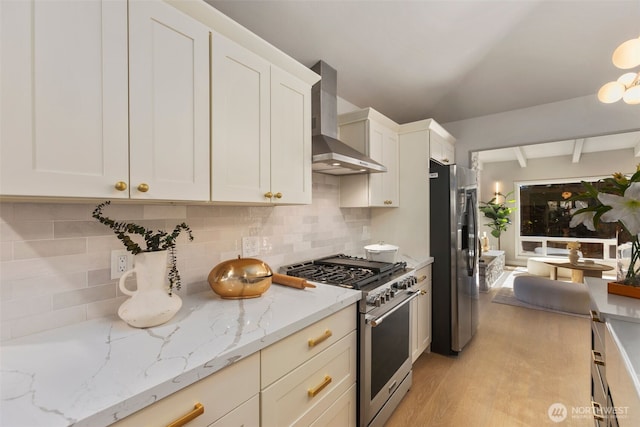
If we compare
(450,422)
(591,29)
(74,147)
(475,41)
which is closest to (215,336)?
(74,147)

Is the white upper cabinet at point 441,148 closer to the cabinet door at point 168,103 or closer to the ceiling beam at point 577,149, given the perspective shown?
the cabinet door at point 168,103

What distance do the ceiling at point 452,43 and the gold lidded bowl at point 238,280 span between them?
1.54 m

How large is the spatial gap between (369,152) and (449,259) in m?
1.24

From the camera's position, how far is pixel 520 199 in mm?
7246

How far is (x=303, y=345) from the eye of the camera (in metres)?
1.24

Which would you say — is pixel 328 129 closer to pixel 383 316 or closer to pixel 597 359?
pixel 383 316

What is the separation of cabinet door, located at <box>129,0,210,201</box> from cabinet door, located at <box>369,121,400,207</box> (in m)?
1.63

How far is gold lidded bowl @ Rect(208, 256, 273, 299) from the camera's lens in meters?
1.42

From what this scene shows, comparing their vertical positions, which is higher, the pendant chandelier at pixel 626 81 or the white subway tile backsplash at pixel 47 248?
the pendant chandelier at pixel 626 81

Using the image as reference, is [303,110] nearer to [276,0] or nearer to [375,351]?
[276,0]

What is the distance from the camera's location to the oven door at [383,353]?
1.60 m

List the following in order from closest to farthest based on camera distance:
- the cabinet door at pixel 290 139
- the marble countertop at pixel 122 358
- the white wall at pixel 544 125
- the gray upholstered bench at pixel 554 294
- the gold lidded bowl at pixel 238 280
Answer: the marble countertop at pixel 122 358 < the gold lidded bowl at pixel 238 280 < the cabinet door at pixel 290 139 < the white wall at pixel 544 125 < the gray upholstered bench at pixel 554 294

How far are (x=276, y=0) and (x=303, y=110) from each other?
68 cm

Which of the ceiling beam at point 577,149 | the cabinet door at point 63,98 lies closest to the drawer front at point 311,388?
the cabinet door at point 63,98
